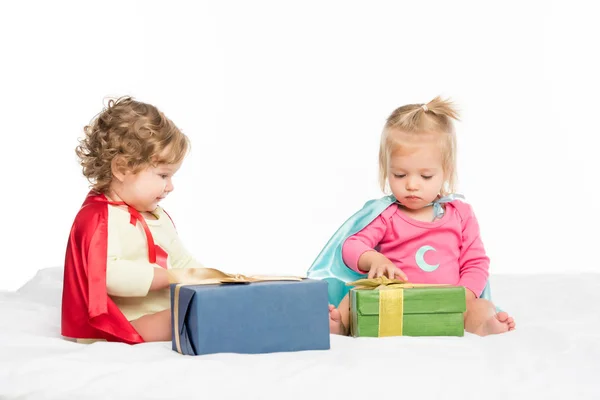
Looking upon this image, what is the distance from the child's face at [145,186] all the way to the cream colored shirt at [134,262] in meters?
0.04

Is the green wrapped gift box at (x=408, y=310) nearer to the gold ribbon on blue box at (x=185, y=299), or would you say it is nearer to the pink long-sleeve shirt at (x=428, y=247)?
the gold ribbon on blue box at (x=185, y=299)

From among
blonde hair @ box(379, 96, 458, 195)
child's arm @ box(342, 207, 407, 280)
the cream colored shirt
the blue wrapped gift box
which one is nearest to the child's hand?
child's arm @ box(342, 207, 407, 280)

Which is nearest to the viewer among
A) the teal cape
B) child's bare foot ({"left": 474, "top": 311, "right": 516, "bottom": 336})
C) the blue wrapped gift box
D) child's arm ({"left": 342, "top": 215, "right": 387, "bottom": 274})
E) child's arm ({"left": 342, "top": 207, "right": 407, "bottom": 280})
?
the blue wrapped gift box

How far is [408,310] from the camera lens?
218cm

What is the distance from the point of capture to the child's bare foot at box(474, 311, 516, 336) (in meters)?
2.29

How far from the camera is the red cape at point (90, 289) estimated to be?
2154 mm

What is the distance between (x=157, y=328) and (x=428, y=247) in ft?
2.92

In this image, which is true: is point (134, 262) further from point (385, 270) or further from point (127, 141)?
point (385, 270)

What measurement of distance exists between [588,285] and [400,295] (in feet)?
4.11

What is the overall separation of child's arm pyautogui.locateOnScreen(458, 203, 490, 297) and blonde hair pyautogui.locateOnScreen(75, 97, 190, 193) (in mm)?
921

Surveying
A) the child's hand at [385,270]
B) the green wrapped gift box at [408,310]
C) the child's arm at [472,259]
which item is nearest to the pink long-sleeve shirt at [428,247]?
the child's arm at [472,259]

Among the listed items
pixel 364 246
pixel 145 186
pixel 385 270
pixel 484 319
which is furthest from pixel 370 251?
pixel 145 186

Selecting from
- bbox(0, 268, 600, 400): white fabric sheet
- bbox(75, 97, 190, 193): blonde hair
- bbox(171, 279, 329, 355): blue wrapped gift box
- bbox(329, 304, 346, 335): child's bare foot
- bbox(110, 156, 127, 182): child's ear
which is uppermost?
bbox(75, 97, 190, 193): blonde hair

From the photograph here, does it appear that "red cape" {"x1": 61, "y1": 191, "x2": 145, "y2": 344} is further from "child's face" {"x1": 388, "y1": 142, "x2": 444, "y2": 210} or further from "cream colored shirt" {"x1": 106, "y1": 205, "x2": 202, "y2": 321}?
"child's face" {"x1": 388, "y1": 142, "x2": 444, "y2": 210}
